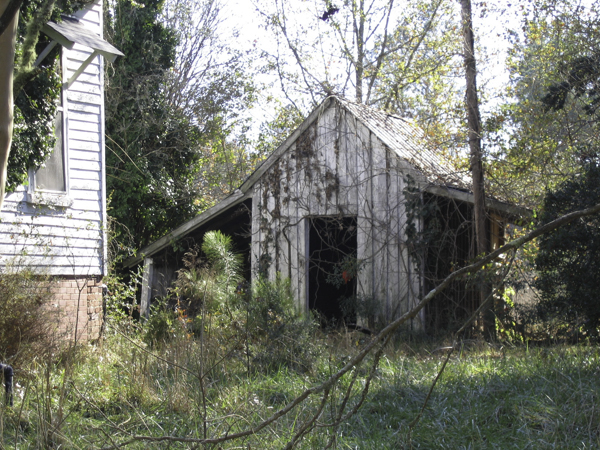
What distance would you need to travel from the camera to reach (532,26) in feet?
38.0

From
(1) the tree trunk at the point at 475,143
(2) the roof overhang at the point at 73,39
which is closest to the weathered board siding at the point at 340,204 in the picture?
(1) the tree trunk at the point at 475,143

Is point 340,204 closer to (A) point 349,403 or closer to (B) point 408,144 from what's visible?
(B) point 408,144

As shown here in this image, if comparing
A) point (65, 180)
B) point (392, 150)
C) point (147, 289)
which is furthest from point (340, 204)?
point (65, 180)

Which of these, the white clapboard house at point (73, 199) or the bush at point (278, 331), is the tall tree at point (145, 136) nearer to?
the white clapboard house at point (73, 199)

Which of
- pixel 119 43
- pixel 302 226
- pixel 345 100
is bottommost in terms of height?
pixel 302 226

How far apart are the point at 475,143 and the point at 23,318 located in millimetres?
7094

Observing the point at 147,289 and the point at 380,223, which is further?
the point at 147,289

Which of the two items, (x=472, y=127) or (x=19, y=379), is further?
(x=472, y=127)

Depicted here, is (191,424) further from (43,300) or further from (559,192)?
(559,192)

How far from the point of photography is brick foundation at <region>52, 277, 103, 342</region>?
29.0 ft

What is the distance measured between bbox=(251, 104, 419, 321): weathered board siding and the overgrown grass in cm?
337

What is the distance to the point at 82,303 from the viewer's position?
368 inches

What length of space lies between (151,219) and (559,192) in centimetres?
1025

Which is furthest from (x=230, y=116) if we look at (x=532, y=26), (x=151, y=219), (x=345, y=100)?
(x=532, y=26)
